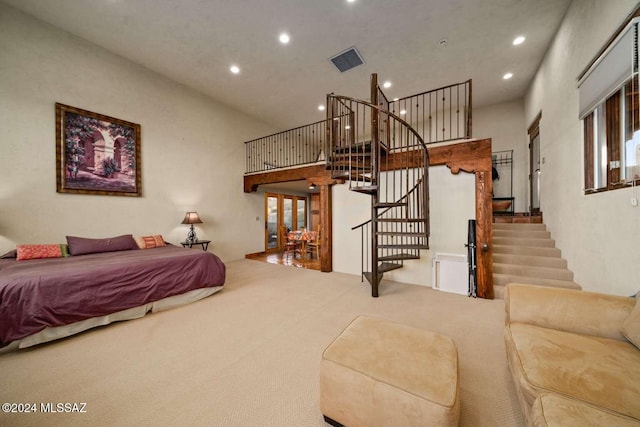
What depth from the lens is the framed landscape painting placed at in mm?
3680

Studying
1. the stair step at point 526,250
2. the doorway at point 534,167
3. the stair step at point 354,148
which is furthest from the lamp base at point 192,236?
the doorway at point 534,167

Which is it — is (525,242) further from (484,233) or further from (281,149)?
(281,149)

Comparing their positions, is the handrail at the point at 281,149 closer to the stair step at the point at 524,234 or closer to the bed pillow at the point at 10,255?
the stair step at the point at 524,234

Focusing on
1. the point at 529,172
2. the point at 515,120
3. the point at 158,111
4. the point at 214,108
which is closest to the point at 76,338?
the point at 158,111

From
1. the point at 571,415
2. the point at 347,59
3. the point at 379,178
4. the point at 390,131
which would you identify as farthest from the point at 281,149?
the point at 571,415

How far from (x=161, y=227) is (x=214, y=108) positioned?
3299 millimetres

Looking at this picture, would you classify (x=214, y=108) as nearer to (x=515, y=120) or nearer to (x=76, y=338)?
(x=76, y=338)

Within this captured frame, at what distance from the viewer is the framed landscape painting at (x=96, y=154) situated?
3680 millimetres

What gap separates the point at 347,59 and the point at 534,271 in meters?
4.89

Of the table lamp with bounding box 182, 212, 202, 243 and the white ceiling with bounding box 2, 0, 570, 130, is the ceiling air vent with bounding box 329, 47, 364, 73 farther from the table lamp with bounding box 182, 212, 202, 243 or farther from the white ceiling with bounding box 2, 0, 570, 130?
the table lamp with bounding box 182, 212, 202, 243

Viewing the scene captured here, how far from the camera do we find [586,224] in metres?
2.83

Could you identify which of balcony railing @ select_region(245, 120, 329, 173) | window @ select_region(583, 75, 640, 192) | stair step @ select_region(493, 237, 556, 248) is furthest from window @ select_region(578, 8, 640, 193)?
balcony railing @ select_region(245, 120, 329, 173)

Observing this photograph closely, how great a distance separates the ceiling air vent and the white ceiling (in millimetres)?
104

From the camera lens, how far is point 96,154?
4.01 m
